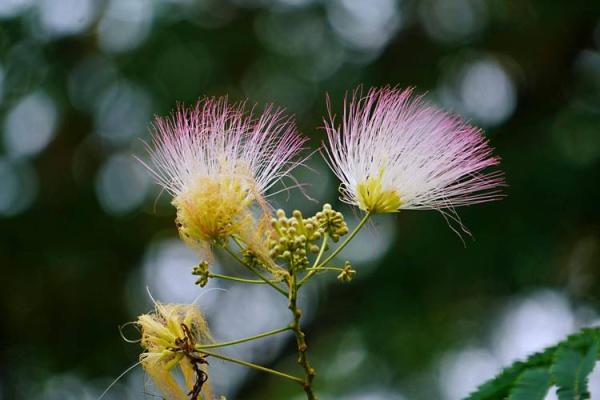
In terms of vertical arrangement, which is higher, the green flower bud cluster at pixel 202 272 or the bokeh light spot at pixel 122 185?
the bokeh light spot at pixel 122 185

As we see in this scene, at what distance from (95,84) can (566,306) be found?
4787mm

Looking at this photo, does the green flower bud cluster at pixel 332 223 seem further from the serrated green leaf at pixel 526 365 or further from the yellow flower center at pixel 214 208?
the serrated green leaf at pixel 526 365

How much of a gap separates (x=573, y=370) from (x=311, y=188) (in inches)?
201

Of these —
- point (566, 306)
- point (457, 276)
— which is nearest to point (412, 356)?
point (457, 276)

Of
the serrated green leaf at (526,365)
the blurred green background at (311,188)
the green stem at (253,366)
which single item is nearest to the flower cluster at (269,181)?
the green stem at (253,366)

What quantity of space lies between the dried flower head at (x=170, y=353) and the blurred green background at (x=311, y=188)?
184 inches

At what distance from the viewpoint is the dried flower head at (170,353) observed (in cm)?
266

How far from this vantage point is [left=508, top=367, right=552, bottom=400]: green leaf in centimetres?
250

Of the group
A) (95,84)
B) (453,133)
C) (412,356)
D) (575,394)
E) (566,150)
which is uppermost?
(566,150)

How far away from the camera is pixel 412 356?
8.23 metres

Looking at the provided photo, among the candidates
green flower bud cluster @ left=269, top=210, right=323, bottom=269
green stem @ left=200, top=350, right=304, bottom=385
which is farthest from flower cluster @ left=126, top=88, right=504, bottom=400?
green stem @ left=200, top=350, right=304, bottom=385

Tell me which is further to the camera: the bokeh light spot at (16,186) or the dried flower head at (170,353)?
the bokeh light spot at (16,186)

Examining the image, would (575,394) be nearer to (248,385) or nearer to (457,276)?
(457,276)

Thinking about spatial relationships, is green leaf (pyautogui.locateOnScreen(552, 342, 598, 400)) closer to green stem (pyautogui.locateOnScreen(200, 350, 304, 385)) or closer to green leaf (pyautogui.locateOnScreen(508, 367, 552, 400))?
green leaf (pyautogui.locateOnScreen(508, 367, 552, 400))
